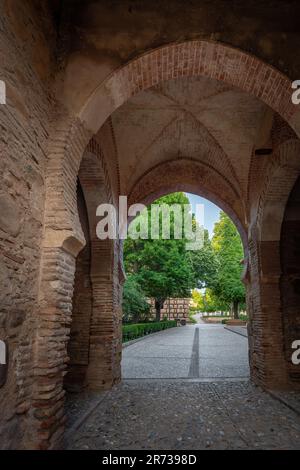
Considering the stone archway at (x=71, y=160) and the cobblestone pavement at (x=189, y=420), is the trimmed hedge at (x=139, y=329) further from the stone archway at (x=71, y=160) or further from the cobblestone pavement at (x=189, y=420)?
the stone archway at (x=71, y=160)

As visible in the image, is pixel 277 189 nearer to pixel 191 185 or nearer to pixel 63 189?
pixel 191 185

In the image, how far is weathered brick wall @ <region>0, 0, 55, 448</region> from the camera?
3.21 metres

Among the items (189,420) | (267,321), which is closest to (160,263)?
(267,321)

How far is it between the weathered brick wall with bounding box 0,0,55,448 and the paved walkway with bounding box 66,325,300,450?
1676 millimetres

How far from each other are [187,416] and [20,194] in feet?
15.1

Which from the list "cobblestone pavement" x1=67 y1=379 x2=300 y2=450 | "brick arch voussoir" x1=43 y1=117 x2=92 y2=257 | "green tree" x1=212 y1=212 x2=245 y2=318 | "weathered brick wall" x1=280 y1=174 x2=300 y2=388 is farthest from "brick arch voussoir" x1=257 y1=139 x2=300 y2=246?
"green tree" x1=212 y1=212 x2=245 y2=318

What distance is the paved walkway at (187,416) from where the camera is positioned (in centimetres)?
465

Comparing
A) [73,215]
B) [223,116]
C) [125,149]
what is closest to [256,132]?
[223,116]

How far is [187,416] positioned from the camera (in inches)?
229

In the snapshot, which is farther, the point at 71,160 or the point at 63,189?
the point at 71,160

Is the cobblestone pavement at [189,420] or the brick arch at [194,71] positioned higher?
the brick arch at [194,71]

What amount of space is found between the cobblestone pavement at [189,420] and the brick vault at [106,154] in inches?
34.9

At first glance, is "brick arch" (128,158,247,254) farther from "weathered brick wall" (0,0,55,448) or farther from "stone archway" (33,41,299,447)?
"weathered brick wall" (0,0,55,448)

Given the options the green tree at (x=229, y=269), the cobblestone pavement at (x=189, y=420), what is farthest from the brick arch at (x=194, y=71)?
the green tree at (x=229, y=269)
